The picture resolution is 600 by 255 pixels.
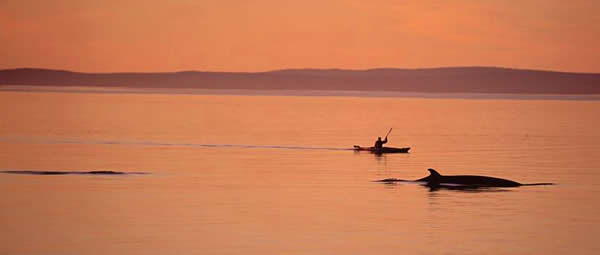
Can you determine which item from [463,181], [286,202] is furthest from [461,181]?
[286,202]

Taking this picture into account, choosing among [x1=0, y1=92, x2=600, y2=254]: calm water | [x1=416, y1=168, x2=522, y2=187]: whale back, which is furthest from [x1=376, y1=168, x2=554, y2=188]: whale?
[x1=0, y1=92, x2=600, y2=254]: calm water

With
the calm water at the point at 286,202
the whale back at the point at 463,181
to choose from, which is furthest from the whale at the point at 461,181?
the calm water at the point at 286,202

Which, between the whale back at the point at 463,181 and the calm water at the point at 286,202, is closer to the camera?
the calm water at the point at 286,202

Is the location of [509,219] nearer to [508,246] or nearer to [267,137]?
[508,246]

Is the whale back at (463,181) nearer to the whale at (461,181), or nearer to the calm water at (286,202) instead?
the whale at (461,181)

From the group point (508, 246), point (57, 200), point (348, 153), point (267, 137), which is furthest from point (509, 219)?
point (267, 137)

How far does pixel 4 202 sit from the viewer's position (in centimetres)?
3703

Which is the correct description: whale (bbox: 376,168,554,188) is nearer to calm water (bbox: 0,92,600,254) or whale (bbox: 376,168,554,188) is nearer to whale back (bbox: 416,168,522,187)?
whale back (bbox: 416,168,522,187)

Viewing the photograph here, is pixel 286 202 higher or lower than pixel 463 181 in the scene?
lower

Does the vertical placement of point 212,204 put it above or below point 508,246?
above

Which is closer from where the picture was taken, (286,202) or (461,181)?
(286,202)

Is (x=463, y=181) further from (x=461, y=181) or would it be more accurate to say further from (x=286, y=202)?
(x=286, y=202)

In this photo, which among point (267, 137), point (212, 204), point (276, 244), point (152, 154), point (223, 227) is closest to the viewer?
point (276, 244)

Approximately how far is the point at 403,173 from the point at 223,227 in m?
18.6
